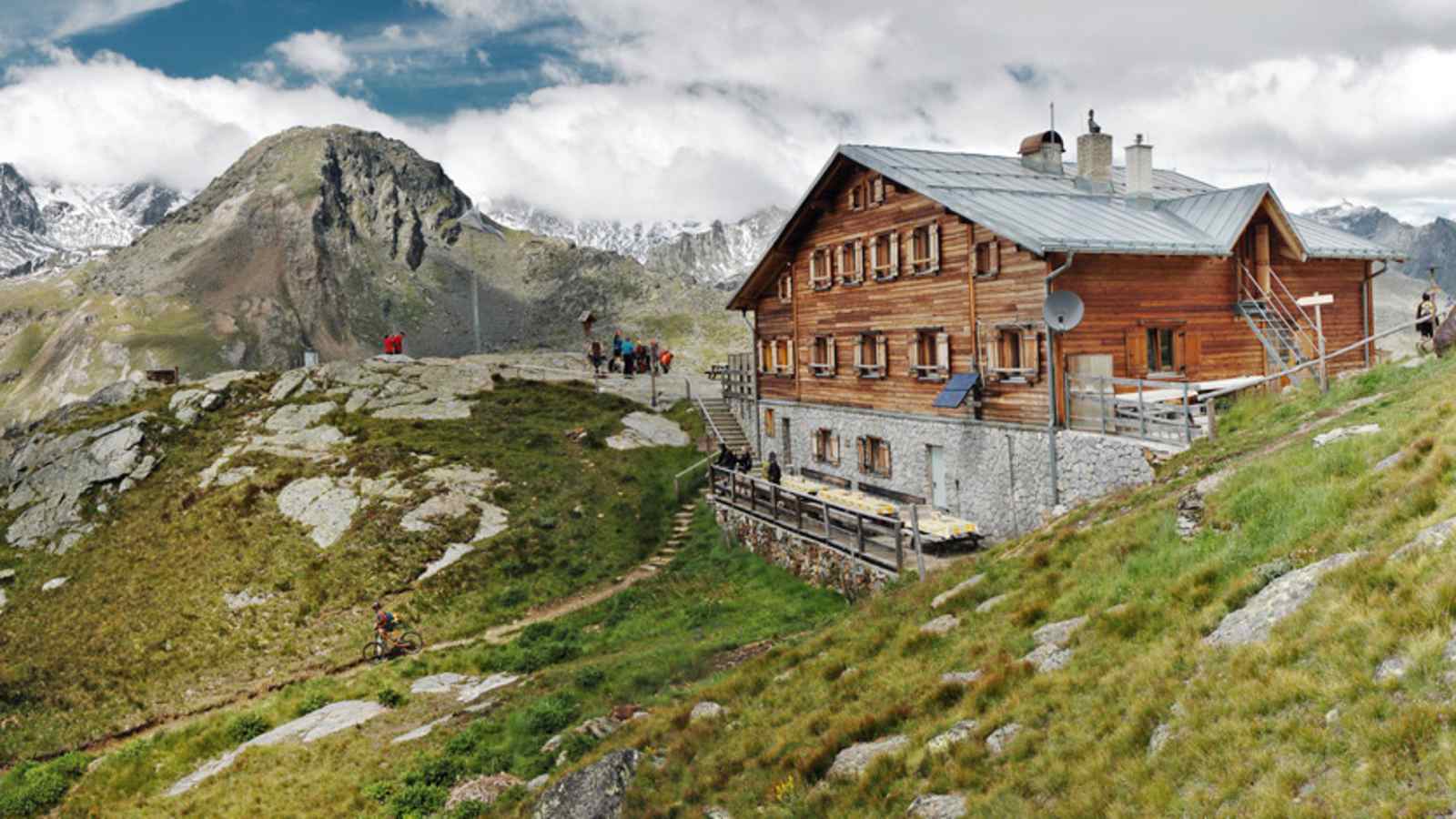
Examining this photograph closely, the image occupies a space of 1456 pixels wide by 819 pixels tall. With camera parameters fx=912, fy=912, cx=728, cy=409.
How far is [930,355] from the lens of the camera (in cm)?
2816

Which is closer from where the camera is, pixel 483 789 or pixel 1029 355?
pixel 483 789

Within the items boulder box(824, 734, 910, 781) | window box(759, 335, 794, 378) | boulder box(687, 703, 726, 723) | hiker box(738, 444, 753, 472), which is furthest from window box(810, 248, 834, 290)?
boulder box(824, 734, 910, 781)

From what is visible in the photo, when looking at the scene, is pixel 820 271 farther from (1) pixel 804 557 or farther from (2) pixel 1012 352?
(1) pixel 804 557

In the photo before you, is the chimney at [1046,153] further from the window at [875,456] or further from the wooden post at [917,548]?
the wooden post at [917,548]

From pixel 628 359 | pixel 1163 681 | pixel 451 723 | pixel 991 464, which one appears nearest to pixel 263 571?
pixel 451 723

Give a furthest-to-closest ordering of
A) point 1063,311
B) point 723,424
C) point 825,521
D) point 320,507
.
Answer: point 723,424
point 320,507
point 825,521
point 1063,311

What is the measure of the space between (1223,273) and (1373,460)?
56.1ft

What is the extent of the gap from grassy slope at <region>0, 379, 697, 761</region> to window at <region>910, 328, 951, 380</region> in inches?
454

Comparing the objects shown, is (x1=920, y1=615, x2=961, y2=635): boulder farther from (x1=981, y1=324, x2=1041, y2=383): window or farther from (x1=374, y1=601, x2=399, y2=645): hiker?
(x1=374, y1=601, x2=399, y2=645): hiker

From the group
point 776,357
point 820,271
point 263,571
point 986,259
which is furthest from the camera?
point 776,357

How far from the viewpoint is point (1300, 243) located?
26062 mm

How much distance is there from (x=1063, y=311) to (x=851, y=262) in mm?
10259

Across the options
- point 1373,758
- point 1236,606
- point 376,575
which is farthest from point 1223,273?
point 376,575

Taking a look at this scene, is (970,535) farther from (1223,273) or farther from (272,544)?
(272,544)
